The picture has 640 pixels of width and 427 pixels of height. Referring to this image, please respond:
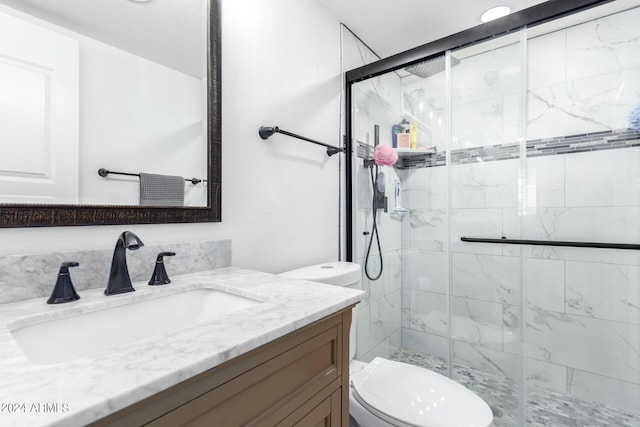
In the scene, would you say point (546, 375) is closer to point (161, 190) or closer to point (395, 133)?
point (395, 133)

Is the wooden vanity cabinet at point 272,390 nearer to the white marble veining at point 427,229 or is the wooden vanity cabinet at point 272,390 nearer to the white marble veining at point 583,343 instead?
the white marble veining at point 427,229

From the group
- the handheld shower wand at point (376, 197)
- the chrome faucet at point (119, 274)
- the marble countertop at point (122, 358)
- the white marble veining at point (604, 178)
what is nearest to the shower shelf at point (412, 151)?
the handheld shower wand at point (376, 197)

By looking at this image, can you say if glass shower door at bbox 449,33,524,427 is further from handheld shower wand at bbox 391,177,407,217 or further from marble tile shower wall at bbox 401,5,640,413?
handheld shower wand at bbox 391,177,407,217

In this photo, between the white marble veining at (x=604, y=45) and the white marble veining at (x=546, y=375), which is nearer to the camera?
the white marble veining at (x=604, y=45)

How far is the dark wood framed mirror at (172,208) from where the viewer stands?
77 centimetres

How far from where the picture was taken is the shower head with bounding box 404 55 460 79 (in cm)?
173

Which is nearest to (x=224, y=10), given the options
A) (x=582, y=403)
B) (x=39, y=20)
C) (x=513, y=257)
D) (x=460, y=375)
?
(x=39, y=20)

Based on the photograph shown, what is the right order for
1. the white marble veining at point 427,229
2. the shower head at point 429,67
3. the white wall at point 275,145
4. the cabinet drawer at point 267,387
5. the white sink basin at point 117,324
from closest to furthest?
1. the cabinet drawer at point 267,387
2. the white sink basin at point 117,324
3. the white wall at point 275,145
4. the shower head at point 429,67
5. the white marble veining at point 427,229

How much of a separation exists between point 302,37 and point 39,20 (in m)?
1.15

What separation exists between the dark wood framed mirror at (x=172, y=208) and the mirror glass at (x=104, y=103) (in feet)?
0.05

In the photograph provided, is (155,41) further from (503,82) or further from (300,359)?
(503,82)

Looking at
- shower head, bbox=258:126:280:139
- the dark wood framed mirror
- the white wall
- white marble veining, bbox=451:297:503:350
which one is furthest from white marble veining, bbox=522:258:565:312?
the dark wood framed mirror

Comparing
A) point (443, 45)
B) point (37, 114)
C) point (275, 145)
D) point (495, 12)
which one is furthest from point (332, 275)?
point (495, 12)

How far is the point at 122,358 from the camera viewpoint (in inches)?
18.6
